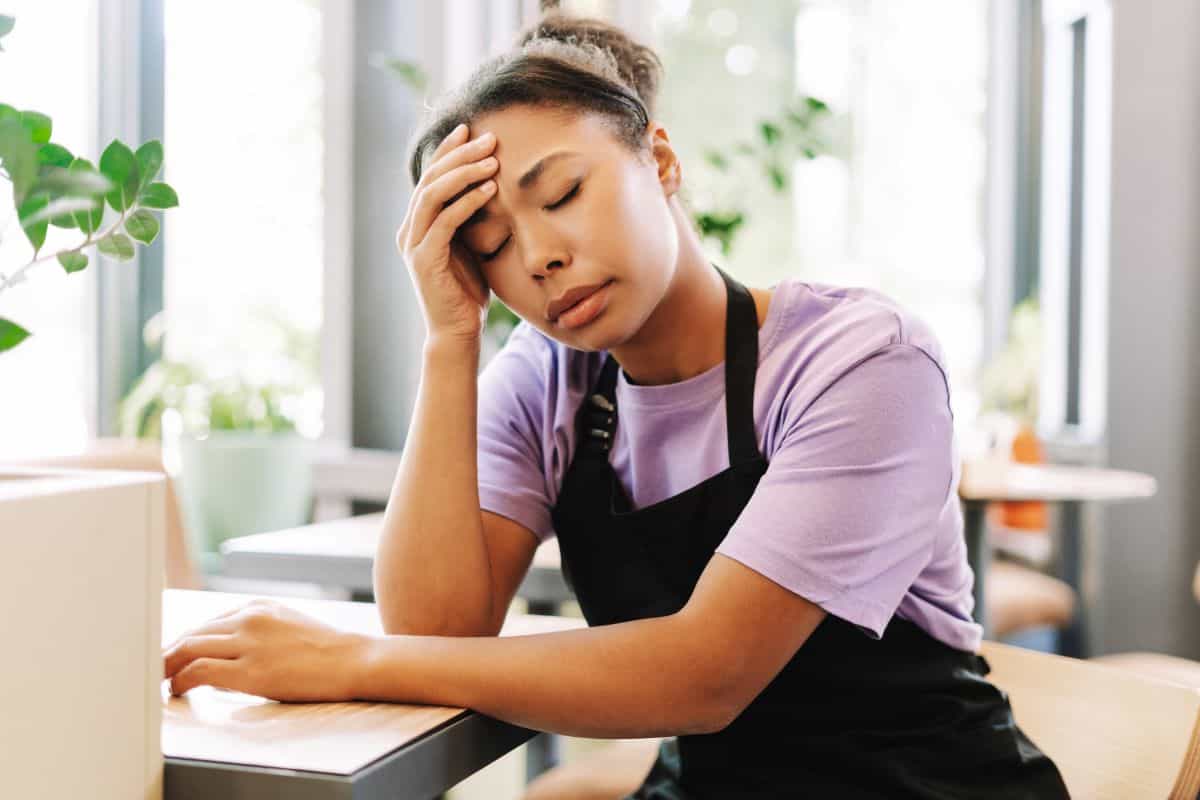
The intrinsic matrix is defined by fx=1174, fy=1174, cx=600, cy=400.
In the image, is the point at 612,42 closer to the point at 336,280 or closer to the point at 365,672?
the point at 365,672

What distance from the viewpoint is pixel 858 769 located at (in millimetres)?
1157

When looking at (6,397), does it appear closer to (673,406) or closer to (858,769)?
(673,406)

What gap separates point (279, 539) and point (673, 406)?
1.07 metres

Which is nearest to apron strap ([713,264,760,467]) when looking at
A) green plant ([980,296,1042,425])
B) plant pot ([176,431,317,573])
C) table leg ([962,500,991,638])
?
table leg ([962,500,991,638])

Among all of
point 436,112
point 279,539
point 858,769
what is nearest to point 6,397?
point 279,539

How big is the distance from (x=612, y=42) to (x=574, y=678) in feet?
2.64

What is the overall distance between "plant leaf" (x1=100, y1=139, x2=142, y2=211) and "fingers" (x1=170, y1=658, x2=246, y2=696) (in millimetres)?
375

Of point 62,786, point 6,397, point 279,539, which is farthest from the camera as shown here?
point 6,397

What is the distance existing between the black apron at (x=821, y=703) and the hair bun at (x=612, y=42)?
0.35 metres

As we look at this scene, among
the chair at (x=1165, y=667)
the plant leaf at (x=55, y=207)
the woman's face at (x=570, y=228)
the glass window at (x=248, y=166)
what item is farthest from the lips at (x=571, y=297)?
the glass window at (x=248, y=166)

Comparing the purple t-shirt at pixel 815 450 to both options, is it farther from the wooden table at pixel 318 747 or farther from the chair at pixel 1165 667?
the chair at pixel 1165 667

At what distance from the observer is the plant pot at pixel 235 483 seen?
10.9 ft

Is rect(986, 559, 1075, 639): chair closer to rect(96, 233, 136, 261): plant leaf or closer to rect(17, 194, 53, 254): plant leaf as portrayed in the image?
rect(96, 233, 136, 261): plant leaf

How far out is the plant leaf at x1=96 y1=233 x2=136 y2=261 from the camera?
0.82 m
